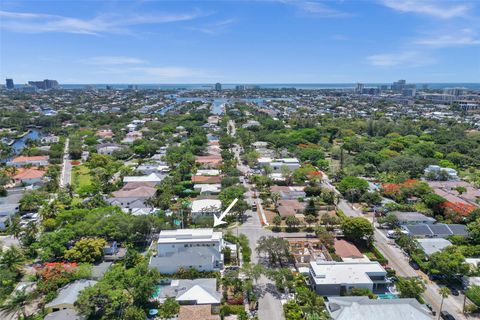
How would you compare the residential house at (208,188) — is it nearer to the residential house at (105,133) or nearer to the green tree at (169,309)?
the green tree at (169,309)

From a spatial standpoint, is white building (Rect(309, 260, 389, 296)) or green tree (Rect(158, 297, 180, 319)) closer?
green tree (Rect(158, 297, 180, 319))

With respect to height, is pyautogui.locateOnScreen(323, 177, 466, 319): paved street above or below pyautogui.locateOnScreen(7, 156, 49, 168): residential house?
below

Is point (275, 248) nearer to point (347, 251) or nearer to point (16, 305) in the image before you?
point (347, 251)

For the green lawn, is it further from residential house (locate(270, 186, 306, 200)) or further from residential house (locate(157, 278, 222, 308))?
residential house (locate(157, 278, 222, 308))

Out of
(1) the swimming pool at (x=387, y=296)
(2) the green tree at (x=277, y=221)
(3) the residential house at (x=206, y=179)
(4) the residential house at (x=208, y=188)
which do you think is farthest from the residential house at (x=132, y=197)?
(1) the swimming pool at (x=387, y=296)

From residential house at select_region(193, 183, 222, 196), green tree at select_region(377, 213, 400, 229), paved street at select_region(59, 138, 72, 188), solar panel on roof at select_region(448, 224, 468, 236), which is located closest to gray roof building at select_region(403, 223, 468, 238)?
solar panel on roof at select_region(448, 224, 468, 236)

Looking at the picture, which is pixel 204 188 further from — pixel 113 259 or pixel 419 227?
pixel 419 227
